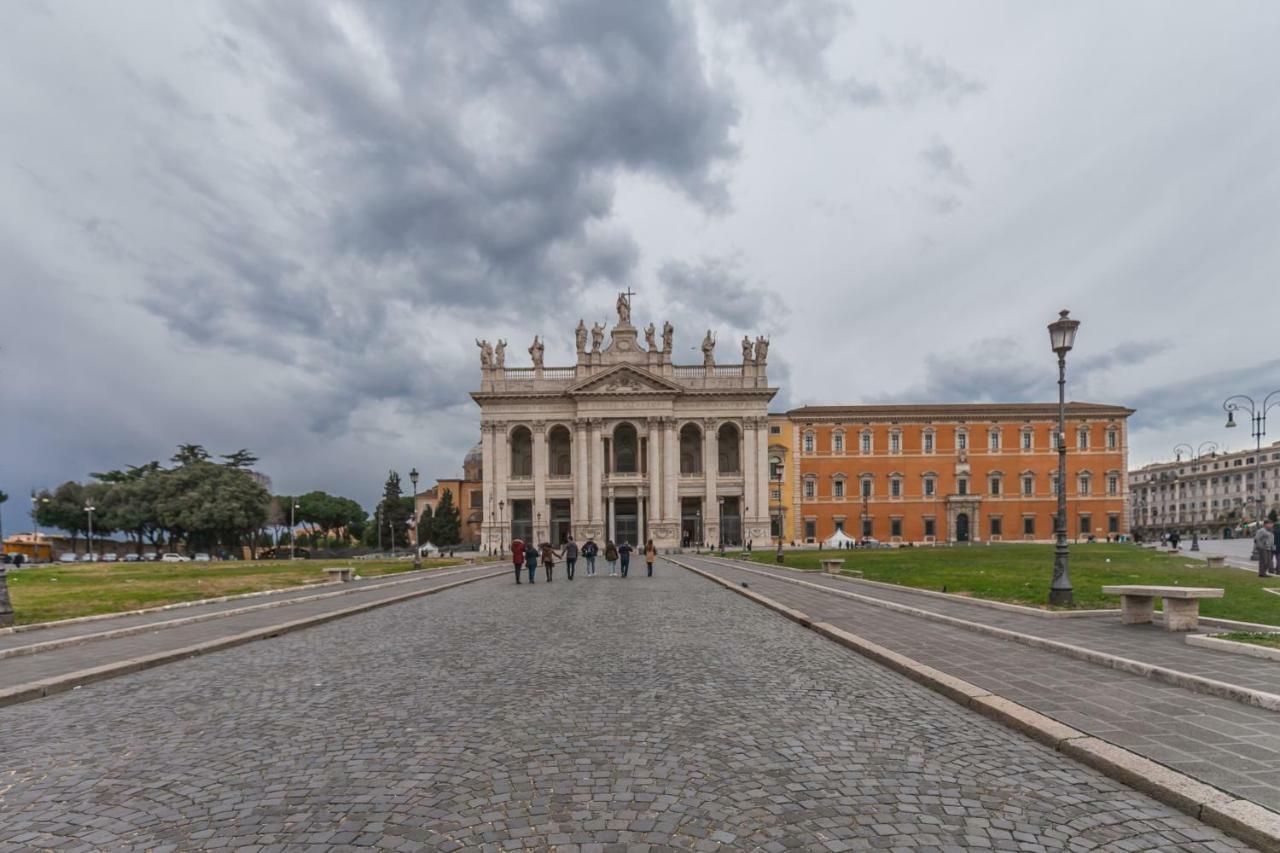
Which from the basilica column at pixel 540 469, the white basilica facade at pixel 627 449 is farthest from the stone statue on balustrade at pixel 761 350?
the basilica column at pixel 540 469

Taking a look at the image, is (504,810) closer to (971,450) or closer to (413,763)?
(413,763)

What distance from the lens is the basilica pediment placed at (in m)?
65.1

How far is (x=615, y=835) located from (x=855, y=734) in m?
2.57

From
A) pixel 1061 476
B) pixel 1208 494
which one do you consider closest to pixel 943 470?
pixel 1061 476

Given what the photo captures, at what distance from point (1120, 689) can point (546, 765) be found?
207 inches

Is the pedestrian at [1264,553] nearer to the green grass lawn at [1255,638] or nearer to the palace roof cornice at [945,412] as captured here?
the green grass lawn at [1255,638]

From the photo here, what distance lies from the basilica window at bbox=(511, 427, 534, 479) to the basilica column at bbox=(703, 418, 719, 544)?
16962mm

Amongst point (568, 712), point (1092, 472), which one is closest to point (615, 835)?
point (568, 712)

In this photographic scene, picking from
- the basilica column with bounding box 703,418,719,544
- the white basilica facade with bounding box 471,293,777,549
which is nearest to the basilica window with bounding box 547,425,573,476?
the white basilica facade with bounding box 471,293,777,549

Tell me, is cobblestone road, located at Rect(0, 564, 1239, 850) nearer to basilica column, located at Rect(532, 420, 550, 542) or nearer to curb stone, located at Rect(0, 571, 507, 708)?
curb stone, located at Rect(0, 571, 507, 708)

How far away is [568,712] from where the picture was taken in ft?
19.9

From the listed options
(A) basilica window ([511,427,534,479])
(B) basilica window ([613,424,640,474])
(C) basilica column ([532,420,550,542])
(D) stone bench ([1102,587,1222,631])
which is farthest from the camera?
(A) basilica window ([511,427,534,479])

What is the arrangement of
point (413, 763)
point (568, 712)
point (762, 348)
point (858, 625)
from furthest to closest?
point (762, 348) < point (858, 625) < point (568, 712) < point (413, 763)

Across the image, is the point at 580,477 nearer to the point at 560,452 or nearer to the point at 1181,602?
the point at 560,452
